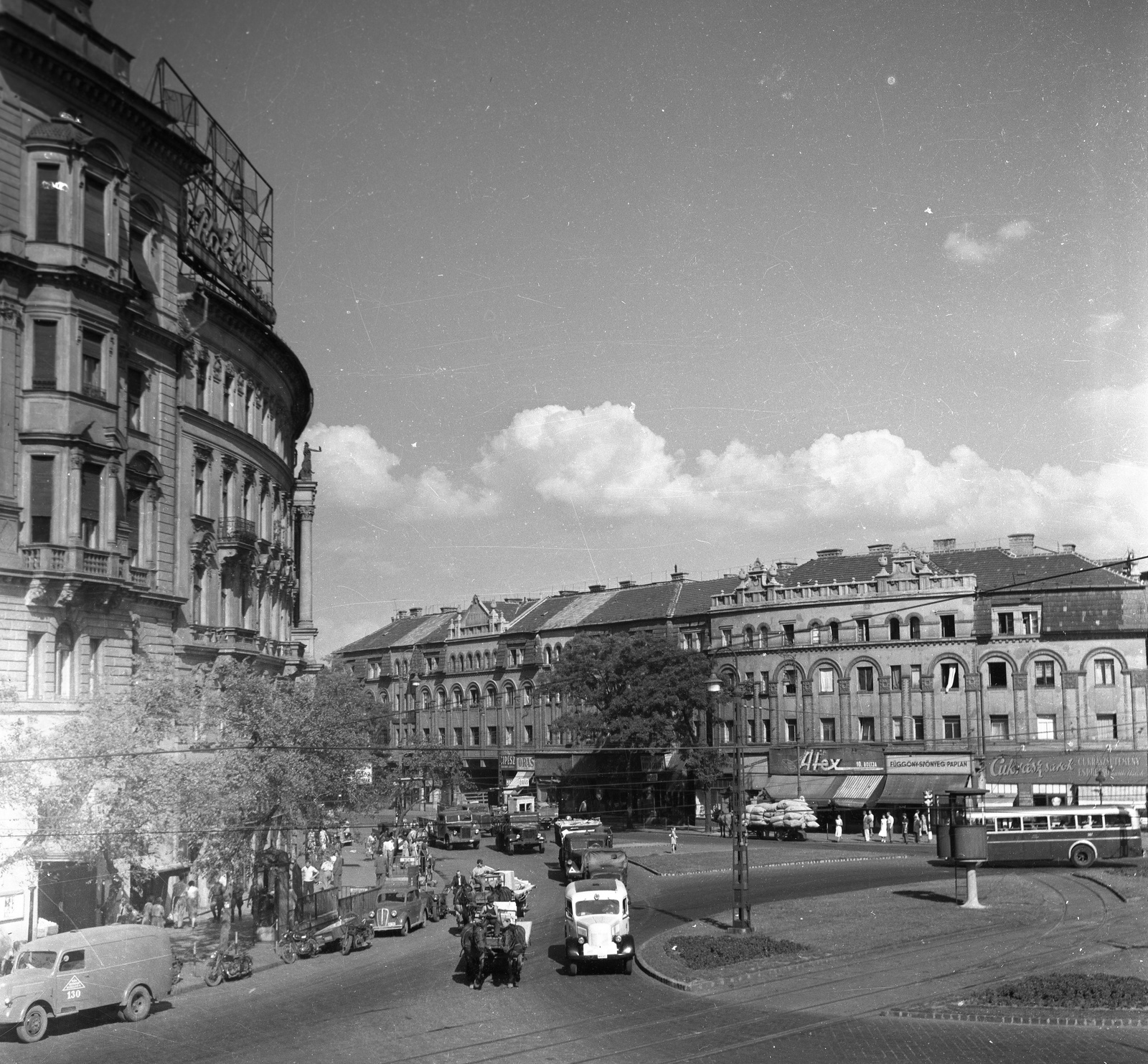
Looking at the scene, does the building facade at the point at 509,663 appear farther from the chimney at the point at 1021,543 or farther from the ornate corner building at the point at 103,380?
the ornate corner building at the point at 103,380

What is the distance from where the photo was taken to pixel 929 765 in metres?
75.1

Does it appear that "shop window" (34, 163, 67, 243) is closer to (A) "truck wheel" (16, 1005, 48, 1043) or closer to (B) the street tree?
(A) "truck wheel" (16, 1005, 48, 1043)

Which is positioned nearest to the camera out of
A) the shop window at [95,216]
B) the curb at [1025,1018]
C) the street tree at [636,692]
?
the curb at [1025,1018]

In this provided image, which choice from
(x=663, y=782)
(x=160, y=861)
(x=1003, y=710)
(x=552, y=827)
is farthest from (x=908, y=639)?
(x=160, y=861)

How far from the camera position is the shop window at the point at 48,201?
118 feet

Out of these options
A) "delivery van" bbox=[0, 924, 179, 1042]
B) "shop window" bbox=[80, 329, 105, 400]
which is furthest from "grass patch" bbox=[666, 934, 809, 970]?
"shop window" bbox=[80, 329, 105, 400]

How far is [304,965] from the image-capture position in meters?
33.4

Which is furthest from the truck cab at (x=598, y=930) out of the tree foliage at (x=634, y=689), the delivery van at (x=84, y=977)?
the tree foliage at (x=634, y=689)

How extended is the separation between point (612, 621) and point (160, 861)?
66.6m

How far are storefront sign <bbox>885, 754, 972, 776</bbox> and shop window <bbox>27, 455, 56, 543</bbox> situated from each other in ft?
177

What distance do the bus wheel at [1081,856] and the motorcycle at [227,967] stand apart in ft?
115

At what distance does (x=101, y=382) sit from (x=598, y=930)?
69.9ft

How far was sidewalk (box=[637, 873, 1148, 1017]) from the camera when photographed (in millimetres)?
27031

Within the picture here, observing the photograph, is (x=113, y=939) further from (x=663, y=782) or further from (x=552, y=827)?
(x=663, y=782)
